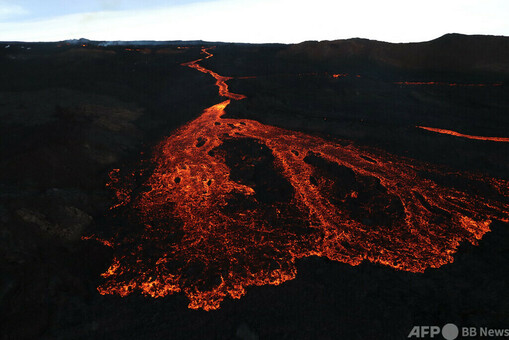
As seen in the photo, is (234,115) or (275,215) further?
(234,115)

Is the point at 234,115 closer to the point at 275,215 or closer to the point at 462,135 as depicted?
the point at 275,215

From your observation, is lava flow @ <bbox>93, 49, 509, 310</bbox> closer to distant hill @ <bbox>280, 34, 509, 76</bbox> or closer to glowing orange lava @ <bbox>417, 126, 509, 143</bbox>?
glowing orange lava @ <bbox>417, 126, 509, 143</bbox>

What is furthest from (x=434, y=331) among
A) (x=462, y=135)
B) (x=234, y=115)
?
(x=234, y=115)

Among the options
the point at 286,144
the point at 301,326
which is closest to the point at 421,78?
the point at 286,144

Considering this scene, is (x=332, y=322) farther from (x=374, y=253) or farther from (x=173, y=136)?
(x=173, y=136)

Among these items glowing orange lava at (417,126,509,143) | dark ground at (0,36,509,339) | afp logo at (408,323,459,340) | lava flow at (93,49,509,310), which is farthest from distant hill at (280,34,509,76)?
afp logo at (408,323,459,340)

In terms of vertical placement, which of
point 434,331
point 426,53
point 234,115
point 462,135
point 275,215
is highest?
point 426,53

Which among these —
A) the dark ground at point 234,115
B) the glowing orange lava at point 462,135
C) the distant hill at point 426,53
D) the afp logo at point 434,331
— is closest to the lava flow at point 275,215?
the dark ground at point 234,115

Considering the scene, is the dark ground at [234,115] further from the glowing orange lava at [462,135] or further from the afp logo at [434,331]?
the glowing orange lava at [462,135]
